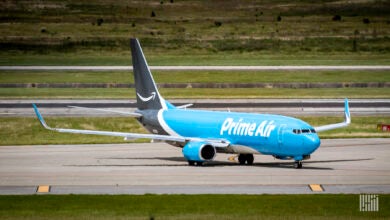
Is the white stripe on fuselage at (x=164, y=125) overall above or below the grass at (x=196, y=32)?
below

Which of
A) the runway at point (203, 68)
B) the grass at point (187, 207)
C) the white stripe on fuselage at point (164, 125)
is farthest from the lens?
the runway at point (203, 68)

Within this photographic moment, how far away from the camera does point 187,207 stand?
3425cm

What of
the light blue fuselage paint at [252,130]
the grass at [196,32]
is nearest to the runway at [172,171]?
the light blue fuselage paint at [252,130]

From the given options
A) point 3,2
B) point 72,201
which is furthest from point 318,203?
point 3,2

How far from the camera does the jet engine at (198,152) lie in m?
47.6

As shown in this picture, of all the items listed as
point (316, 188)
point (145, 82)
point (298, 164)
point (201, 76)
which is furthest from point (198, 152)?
point (201, 76)

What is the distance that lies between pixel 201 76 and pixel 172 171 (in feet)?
190

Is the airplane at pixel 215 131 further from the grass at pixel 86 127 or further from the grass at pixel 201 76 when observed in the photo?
the grass at pixel 201 76

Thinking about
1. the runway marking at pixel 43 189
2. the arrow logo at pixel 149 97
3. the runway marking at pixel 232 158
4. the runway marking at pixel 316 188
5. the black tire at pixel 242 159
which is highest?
the arrow logo at pixel 149 97

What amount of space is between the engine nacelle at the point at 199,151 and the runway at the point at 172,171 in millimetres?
489

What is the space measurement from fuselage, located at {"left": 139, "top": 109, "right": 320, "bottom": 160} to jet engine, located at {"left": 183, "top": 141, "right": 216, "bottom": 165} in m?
1.03

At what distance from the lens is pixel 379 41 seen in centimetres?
13550

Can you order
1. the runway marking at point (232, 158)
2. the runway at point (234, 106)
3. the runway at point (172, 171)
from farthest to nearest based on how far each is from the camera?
1. the runway at point (234, 106)
2. the runway marking at point (232, 158)
3. the runway at point (172, 171)

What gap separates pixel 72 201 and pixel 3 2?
6020 inches
